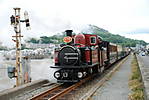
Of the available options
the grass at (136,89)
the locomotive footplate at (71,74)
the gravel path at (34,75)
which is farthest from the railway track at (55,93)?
the gravel path at (34,75)

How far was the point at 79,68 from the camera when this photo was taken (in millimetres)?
11789

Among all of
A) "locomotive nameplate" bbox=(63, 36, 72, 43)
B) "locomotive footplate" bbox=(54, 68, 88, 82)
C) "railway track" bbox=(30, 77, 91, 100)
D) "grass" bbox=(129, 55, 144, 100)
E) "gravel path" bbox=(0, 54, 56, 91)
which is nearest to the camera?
"grass" bbox=(129, 55, 144, 100)

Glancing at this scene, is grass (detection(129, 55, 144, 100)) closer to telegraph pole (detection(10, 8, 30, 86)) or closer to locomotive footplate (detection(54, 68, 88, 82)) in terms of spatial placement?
locomotive footplate (detection(54, 68, 88, 82))

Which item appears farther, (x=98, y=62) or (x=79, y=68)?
(x=98, y=62)

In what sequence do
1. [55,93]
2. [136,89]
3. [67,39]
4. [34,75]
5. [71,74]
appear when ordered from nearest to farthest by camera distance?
[136,89]
[55,93]
[71,74]
[67,39]
[34,75]

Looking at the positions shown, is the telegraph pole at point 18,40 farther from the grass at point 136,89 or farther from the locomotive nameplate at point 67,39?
the grass at point 136,89

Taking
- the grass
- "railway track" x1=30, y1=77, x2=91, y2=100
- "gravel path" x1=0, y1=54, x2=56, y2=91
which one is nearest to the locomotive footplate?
"railway track" x1=30, y1=77, x2=91, y2=100

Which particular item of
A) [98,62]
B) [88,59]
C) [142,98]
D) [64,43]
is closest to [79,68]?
[88,59]

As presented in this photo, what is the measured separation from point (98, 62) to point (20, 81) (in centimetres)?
497

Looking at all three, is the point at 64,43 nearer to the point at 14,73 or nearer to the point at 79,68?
the point at 79,68

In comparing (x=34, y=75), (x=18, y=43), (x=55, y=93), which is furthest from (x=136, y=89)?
(x=34, y=75)

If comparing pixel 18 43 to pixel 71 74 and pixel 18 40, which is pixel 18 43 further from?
pixel 71 74

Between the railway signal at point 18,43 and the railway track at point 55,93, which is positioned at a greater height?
the railway signal at point 18,43

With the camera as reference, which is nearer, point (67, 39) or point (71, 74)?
point (71, 74)
